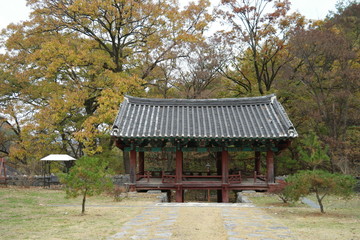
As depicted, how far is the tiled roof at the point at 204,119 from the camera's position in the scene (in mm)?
17250

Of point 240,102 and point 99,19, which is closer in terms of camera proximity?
point 240,102

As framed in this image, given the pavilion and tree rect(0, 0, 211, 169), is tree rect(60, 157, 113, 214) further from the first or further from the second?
tree rect(0, 0, 211, 169)

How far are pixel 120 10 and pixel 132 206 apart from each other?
16.3 m

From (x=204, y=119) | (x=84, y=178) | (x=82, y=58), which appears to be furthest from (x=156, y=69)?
(x=84, y=178)

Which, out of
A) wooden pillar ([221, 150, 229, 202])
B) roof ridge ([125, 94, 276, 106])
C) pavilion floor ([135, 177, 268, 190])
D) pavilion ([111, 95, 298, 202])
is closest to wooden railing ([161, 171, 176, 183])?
pavilion ([111, 95, 298, 202])

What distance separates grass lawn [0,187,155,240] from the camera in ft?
28.3

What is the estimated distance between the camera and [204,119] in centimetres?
1911

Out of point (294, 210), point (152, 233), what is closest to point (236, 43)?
point (294, 210)

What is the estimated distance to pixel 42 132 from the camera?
2552 centimetres

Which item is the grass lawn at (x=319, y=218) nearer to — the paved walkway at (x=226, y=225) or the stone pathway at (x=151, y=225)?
the paved walkway at (x=226, y=225)

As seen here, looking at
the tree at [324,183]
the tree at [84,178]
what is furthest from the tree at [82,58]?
the tree at [324,183]

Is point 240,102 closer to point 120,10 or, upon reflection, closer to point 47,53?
point 120,10

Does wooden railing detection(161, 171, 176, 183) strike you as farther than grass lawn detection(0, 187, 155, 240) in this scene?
Yes

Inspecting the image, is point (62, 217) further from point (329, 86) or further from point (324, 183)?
point (329, 86)
